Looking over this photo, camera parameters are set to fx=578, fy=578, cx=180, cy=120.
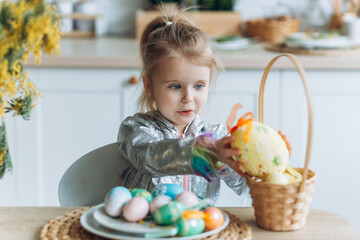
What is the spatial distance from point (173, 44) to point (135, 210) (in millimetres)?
581

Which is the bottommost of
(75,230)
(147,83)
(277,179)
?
(75,230)

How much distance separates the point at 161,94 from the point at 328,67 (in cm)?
112

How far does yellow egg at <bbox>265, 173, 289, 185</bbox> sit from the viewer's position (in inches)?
40.8

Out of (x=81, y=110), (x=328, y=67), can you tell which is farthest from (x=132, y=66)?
(x=328, y=67)

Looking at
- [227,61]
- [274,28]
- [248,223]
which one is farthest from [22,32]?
[274,28]

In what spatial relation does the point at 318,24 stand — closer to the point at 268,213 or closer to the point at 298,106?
the point at 298,106

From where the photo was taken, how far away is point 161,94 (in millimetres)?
1429

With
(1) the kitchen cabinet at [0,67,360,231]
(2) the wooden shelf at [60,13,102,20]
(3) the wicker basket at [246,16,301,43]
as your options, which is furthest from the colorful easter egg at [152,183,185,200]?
(2) the wooden shelf at [60,13,102,20]

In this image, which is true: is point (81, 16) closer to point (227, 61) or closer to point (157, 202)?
point (227, 61)

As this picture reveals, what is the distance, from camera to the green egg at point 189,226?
3.15 feet

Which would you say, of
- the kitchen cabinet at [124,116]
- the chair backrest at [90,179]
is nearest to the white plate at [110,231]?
the chair backrest at [90,179]

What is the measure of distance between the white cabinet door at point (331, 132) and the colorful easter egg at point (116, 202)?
4.78ft

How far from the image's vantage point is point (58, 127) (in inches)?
94.8

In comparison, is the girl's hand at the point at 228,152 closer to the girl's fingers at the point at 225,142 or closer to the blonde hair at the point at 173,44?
the girl's fingers at the point at 225,142
